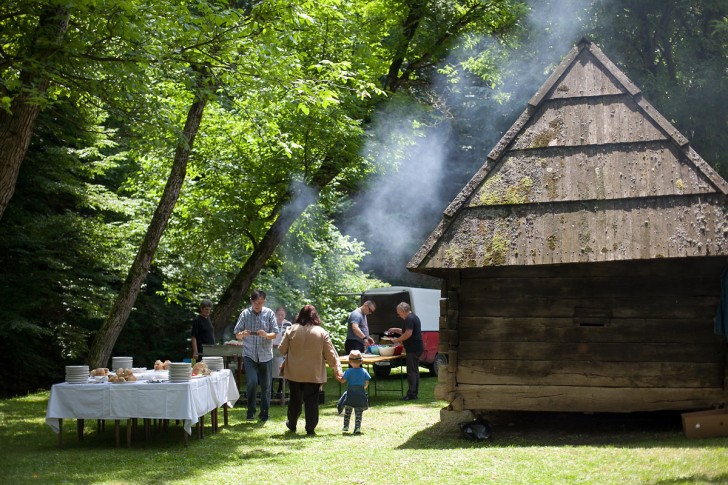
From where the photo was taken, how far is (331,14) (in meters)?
18.7

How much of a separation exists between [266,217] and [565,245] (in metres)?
12.0

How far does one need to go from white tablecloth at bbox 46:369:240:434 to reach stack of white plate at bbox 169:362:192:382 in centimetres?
12

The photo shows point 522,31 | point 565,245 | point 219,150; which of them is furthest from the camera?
point 522,31

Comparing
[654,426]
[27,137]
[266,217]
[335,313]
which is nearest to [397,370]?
[335,313]

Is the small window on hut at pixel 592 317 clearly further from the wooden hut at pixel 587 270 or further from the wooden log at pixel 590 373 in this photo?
the wooden log at pixel 590 373

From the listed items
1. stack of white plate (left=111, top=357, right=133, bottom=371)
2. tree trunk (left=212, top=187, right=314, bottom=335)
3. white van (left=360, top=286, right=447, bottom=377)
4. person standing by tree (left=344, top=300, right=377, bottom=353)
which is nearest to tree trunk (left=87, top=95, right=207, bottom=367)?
stack of white plate (left=111, top=357, right=133, bottom=371)

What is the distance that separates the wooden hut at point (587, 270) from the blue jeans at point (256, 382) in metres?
3.44

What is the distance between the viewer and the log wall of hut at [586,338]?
1123 centimetres

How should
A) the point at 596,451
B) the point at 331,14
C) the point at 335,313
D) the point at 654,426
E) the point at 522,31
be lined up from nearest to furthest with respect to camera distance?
1. the point at 596,451
2. the point at 654,426
3. the point at 331,14
4. the point at 522,31
5. the point at 335,313

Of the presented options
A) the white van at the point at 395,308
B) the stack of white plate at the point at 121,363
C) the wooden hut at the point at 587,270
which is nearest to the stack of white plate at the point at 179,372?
the stack of white plate at the point at 121,363

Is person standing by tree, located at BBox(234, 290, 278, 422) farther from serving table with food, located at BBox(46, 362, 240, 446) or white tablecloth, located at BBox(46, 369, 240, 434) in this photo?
white tablecloth, located at BBox(46, 369, 240, 434)

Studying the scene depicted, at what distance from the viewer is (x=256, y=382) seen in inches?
555

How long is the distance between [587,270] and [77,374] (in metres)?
6.64

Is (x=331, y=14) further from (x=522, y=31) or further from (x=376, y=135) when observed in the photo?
(x=522, y=31)
